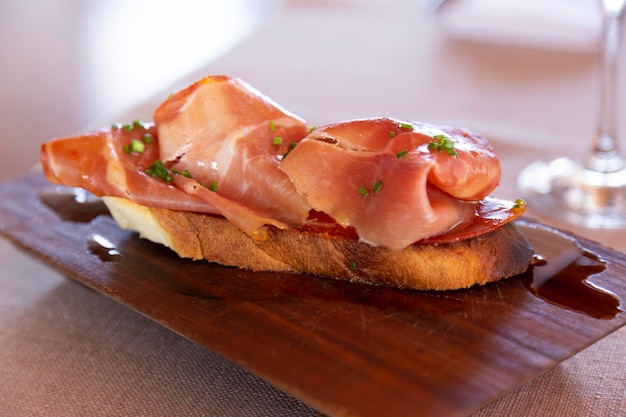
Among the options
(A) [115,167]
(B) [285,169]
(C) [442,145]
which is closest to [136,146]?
(A) [115,167]

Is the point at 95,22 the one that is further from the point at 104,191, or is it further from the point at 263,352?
the point at 263,352

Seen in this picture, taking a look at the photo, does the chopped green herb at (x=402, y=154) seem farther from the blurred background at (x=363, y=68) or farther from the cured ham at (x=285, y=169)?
the blurred background at (x=363, y=68)

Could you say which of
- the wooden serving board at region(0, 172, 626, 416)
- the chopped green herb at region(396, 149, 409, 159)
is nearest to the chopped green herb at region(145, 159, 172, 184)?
the wooden serving board at region(0, 172, 626, 416)

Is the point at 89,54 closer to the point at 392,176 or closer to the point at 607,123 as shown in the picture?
the point at 607,123

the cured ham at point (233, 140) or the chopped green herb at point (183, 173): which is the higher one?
the cured ham at point (233, 140)

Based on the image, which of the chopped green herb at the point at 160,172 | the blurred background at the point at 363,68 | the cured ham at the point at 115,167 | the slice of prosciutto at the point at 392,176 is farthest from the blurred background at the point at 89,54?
the slice of prosciutto at the point at 392,176

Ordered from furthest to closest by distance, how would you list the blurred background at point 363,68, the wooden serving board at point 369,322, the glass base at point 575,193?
the blurred background at point 363,68 < the glass base at point 575,193 < the wooden serving board at point 369,322

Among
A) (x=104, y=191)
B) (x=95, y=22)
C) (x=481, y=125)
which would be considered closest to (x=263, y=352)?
(x=104, y=191)
